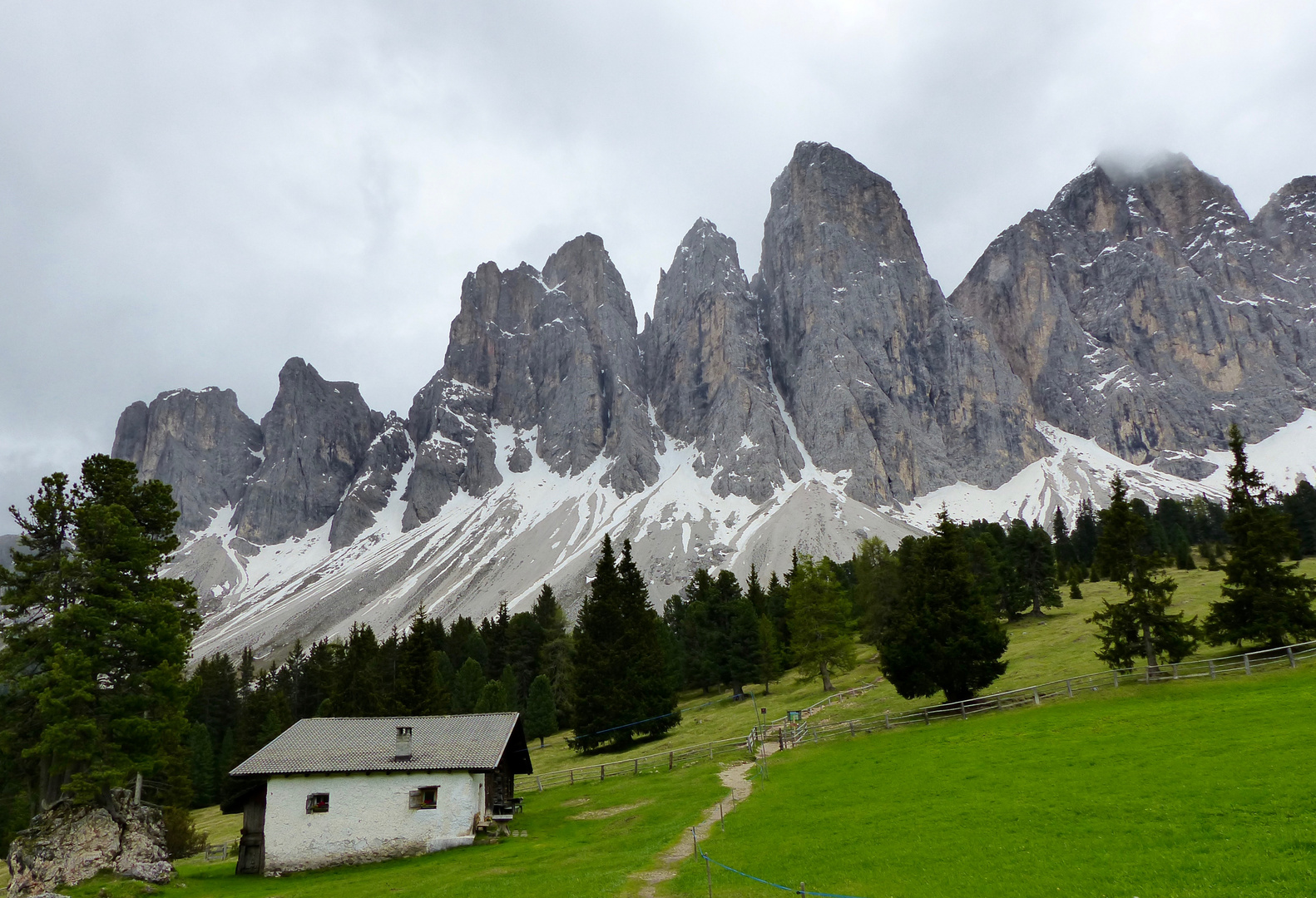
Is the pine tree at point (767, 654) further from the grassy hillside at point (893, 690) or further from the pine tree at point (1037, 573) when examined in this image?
the pine tree at point (1037, 573)

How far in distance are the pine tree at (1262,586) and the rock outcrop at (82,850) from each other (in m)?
48.0

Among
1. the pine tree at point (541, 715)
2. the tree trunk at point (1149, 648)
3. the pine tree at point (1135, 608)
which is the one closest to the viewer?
the tree trunk at point (1149, 648)

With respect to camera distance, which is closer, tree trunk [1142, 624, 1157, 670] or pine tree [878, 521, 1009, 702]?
tree trunk [1142, 624, 1157, 670]

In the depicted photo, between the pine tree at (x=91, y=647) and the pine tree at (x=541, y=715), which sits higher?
the pine tree at (x=91, y=647)

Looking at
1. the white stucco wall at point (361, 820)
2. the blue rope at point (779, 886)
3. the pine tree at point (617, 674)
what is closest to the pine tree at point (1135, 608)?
the pine tree at point (617, 674)

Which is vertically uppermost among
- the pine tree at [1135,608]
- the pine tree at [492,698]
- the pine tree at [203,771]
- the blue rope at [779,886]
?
the pine tree at [1135,608]

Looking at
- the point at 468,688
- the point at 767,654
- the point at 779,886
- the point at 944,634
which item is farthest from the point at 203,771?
the point at 779,886

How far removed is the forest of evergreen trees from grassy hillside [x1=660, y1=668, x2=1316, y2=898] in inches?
248

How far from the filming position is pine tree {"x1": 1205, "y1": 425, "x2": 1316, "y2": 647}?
Result: 3575 cm

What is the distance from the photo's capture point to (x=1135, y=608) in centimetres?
3759

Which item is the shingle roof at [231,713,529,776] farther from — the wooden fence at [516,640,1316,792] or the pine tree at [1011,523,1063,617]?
the pine tree at [1011,523,1063,617]

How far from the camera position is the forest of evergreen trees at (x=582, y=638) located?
101 feet

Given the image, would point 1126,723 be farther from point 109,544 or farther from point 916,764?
point 109,544

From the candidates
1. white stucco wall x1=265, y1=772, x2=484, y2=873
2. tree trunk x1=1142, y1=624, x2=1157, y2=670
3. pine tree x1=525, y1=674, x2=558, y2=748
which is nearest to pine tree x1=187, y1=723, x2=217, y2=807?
pine tree x1=525, y1=674, x2=558, y2=748
